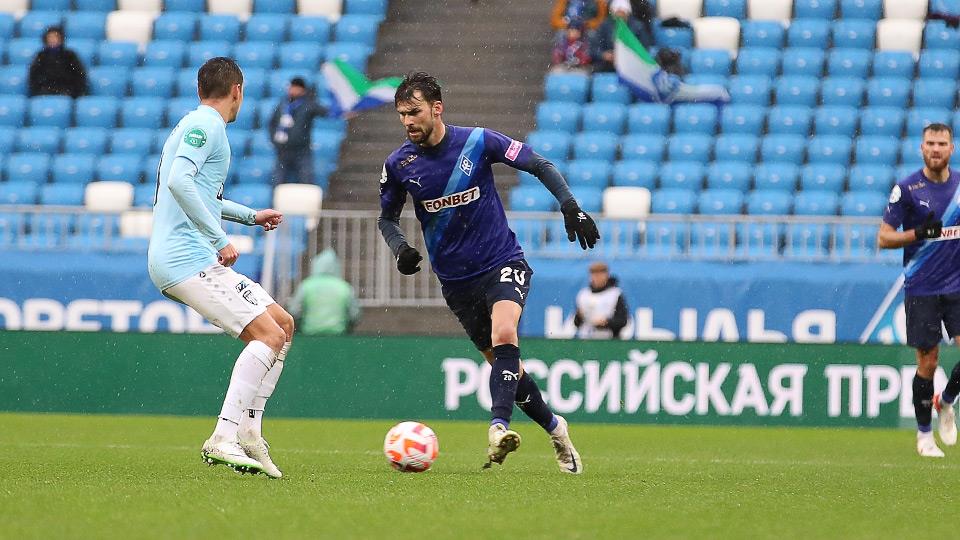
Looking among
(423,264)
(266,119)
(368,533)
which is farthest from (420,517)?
(266,119)

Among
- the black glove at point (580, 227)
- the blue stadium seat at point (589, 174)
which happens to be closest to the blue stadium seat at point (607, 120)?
the blue stadium seat at point (589, 174)

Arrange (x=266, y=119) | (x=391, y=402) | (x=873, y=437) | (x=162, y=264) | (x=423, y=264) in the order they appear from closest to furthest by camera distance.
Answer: (x=162, y=264) → (x=873, y=437) → (x=391, y=402) → (x=423, y=264) → (x=266, y=119)

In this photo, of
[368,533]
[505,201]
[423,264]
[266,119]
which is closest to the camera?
[368,533]

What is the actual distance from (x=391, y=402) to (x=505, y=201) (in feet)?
16.8

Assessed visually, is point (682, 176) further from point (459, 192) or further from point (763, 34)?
point (459, 192)

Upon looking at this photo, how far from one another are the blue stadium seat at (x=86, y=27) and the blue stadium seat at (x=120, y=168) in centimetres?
308

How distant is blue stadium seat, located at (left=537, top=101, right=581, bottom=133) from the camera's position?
20.9m

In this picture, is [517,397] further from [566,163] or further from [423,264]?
[566,163]

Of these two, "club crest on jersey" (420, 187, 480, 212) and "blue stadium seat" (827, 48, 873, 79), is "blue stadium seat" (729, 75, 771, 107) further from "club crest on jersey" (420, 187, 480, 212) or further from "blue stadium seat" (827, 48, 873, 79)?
"club crest on jersey" (420, 187, 480, 212)

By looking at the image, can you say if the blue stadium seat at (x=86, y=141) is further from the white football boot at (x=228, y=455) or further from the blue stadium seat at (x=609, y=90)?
the white football boot at (x=228, y=455)

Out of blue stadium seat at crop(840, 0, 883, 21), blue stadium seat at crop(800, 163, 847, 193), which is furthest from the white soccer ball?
blue stadium seat at crop(840, 0, 883, 21)

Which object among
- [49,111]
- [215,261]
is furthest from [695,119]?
[215,261]

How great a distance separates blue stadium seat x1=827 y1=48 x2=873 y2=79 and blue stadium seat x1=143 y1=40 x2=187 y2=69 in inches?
343

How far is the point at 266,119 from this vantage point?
70.1 feet
